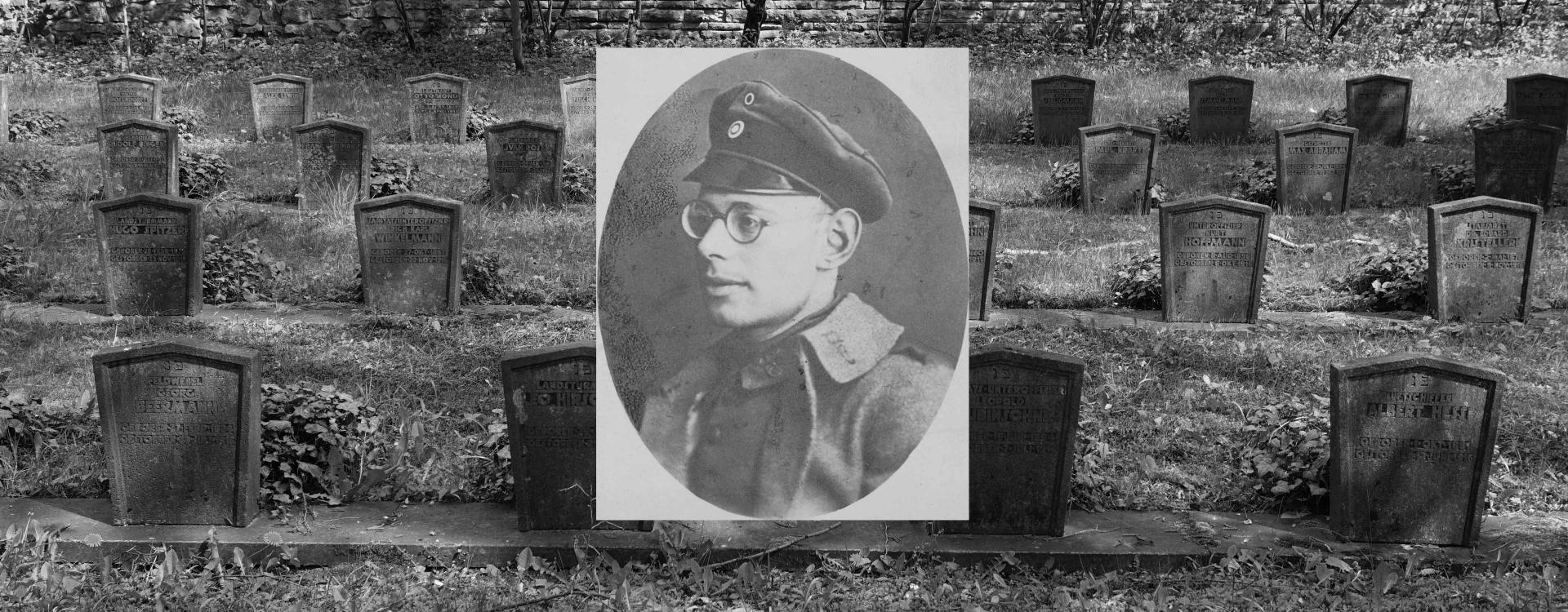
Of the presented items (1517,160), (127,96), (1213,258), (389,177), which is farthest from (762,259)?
(127,96)

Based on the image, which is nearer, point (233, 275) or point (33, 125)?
point (233, 275)

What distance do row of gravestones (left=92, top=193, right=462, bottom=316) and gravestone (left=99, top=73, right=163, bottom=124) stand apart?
22.5 ft

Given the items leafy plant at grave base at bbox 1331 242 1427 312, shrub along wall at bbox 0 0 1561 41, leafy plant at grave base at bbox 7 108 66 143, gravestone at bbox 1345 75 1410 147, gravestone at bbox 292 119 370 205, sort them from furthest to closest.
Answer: shrub along wall at bbox 0 0 1561 41 → gravestone at bbox 1345 75 1410 147 → leafy plant at grave base at bbox 7 108 66 143 → gravestone at bbox 292 119 370 205 → leafy plant at grave base at bbox 1331 242 1427 312

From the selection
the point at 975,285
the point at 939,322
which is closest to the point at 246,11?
the point at 975,285

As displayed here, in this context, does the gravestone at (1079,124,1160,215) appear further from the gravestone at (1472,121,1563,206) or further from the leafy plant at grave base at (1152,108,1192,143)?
the leafy plant at grave base at (1152,108,1192,143)

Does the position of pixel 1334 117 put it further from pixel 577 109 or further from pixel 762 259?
pixel 762 259

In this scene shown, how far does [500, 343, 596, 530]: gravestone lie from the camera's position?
4902 mm

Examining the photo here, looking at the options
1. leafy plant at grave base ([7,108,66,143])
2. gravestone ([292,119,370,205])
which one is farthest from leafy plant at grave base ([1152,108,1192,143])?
leafy plant at grave base ([7,108,66,143])

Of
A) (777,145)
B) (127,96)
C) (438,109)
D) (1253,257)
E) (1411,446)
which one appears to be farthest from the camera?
(127,96)

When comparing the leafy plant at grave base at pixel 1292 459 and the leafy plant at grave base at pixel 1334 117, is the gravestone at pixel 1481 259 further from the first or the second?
the leafy plant at grave base at pixel 1334 117

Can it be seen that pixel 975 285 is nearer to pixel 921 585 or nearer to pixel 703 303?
pixel 921 585

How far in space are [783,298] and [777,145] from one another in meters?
0.44

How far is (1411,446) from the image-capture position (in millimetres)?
4918

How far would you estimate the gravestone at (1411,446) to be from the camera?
4.85 m
